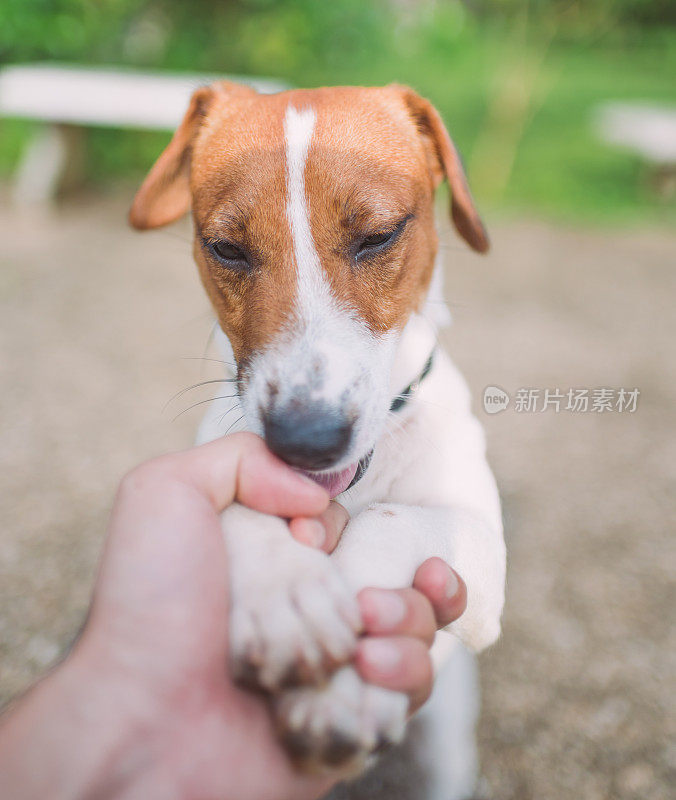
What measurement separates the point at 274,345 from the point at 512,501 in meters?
2.68

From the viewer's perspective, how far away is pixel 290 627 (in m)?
1.29

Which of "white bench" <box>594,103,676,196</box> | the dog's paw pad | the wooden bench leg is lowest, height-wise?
the wooden bench leg

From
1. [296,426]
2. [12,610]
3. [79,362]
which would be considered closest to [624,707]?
[296,426]

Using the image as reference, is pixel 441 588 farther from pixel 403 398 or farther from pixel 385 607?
pixel 403 398

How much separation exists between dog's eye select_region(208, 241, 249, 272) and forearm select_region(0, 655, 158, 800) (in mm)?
1312

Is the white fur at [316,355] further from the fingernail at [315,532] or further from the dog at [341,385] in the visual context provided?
the fingernail at [315,532]

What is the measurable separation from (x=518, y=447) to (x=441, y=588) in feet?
10.8

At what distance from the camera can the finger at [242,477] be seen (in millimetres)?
1562

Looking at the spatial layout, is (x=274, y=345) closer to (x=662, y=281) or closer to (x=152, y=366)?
(x=152, y=366)

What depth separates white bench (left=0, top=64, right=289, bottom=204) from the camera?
7828mm

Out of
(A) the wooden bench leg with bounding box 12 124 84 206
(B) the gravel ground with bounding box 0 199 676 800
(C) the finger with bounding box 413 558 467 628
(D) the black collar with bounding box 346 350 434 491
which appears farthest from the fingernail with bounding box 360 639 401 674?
(A) the wooden bench leg with bounding box 12 124 84 206

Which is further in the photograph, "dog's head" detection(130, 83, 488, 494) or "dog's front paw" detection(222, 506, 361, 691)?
"dog's head" detection(130, 83, 488, 494)

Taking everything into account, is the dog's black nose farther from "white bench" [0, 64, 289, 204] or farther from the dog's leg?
"white bench" [0, 64, 289, 204]

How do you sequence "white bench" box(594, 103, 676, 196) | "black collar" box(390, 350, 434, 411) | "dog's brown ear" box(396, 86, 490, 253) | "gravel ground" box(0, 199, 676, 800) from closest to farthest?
"black collar" box(390, 350, 434, 411) < "dog's brown ear" box(396, 86, 490, 253) < "gravel ground" box(0, 199, 676, 800) < "white bench" box(594, 103, 676, 196)
